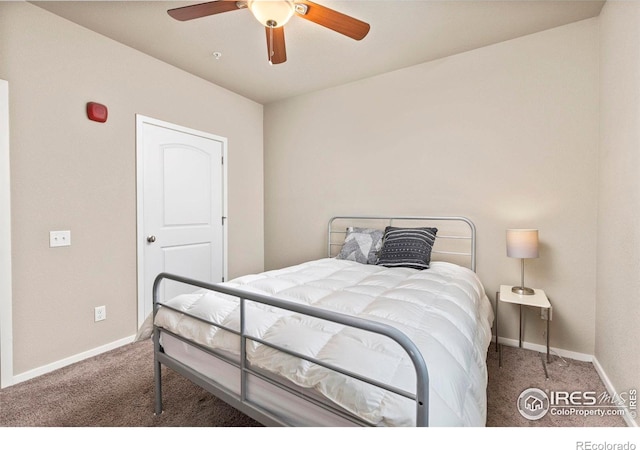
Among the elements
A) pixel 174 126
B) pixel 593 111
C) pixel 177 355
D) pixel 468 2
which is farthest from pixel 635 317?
pixel 174 126

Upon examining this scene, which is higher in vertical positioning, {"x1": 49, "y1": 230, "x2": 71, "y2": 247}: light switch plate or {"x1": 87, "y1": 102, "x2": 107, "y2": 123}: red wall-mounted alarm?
{"x1": 87, "y1": 102, "x2": 107, "y2": 123}: red wall-mounted alarm

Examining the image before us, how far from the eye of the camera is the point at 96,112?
7.77 feet

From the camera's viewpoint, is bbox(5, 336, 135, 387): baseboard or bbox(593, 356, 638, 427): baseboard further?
bbox(5, 336, 135, 387): baseboard

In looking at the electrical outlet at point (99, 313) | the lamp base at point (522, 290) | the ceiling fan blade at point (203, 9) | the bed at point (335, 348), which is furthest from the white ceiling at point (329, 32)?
the electrical outlet at point (99, 313)

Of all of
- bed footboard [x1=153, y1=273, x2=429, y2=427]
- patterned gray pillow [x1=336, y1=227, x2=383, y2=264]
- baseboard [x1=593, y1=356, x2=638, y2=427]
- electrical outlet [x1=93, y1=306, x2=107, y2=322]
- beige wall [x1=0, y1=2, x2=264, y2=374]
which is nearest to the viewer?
bed footboard [x1=153, y1=273, x2=429, y2=427]

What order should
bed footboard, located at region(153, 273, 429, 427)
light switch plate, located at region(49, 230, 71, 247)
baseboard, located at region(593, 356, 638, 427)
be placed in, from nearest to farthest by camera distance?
bed footboard, located at region(153, 273, 429, 427) → baseboard, located at region(593, 356, 638, 427) → light switch plate, located at region(49, 230, 71, 247)

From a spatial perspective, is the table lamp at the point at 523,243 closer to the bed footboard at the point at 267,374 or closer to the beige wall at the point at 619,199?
the beige wall at the point at 619,199

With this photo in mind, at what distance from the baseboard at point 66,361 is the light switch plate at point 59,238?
856 millimetres

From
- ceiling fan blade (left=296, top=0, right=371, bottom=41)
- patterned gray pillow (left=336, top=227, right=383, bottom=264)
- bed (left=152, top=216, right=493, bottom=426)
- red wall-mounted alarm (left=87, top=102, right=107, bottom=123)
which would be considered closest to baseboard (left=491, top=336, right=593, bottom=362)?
bed (left=152, top=216, right=493, bottom=426)

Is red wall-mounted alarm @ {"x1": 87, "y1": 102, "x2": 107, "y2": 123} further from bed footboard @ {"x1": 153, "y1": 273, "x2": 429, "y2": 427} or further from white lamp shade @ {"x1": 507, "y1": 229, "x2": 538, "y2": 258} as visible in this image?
white lamp shade @ {"x1": 507, "y1": 229, "x2": 538, "y2": 258}

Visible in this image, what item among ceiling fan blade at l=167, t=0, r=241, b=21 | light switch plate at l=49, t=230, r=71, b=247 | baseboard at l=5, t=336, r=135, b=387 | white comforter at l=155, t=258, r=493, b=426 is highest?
ceiling fan blade at l=167, t=0, r=241, b=21

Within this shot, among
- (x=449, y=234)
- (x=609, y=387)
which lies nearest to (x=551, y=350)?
(x=609, y=387)

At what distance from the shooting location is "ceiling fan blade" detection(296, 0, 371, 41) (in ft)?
5.37

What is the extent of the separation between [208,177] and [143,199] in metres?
0.74
